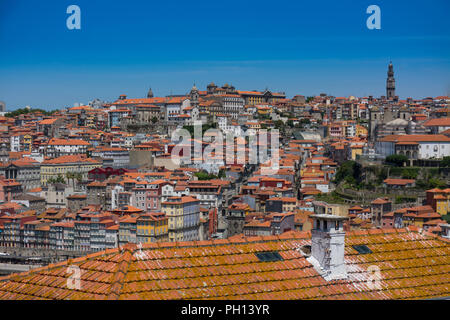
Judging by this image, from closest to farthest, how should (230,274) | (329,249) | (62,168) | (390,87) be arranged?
(230,274) < (329,249) < (62,168) < (390,87)

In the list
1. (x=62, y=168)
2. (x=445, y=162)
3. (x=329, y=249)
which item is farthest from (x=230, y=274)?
(x=62, y=168)

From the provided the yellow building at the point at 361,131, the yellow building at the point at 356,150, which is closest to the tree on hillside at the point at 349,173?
the yellow building at the point at 356,150

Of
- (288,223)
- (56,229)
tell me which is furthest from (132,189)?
(288,223)

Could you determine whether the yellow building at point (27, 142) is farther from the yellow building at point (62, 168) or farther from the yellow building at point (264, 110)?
the yellow building at point (264, 110)

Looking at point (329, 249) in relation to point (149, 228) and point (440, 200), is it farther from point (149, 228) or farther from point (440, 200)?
point (440, 200)

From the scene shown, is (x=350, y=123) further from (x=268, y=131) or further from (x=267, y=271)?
(x=267, y=271)

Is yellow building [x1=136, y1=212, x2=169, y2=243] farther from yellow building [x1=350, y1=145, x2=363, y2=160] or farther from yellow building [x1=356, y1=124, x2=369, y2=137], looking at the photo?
yellow building [x1=356, y1=124, x2=369, y2=137]
